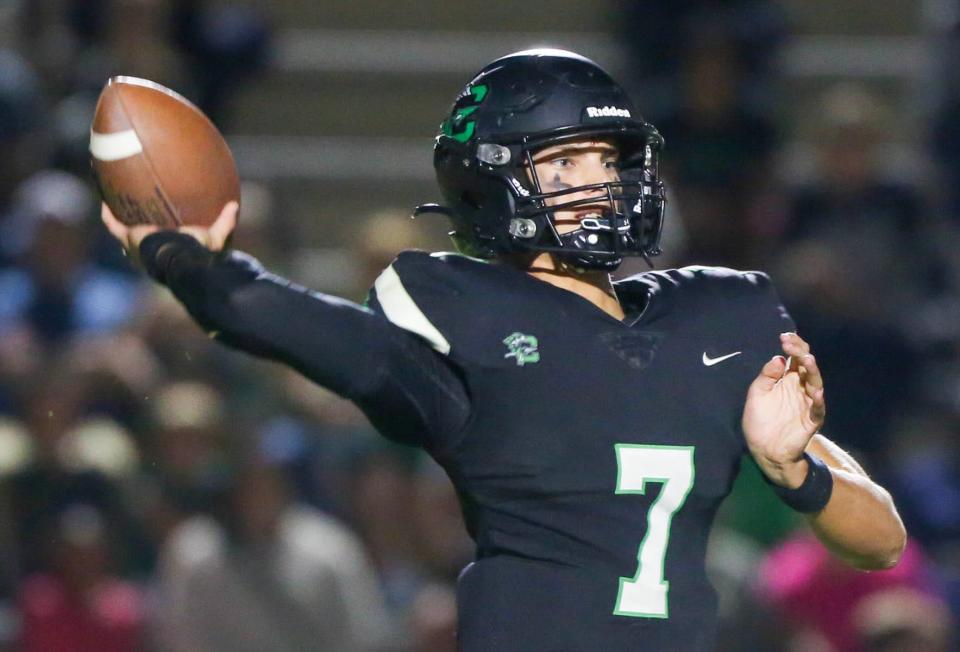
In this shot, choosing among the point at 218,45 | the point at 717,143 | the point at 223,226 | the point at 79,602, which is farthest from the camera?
the point at 218,45

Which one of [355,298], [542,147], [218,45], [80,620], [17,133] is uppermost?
[542,147]

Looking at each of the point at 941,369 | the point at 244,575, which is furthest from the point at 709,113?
the point at 244,575


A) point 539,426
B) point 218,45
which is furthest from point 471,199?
point 218,45

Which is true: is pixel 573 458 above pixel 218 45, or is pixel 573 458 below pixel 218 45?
above

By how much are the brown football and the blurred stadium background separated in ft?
9.14

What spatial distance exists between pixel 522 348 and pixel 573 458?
188mm

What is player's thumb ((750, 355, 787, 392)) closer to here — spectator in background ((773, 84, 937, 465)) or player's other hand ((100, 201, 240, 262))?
player's other hand ((100, 201, 240, 262))

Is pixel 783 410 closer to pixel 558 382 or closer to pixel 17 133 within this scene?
pixel 558 382

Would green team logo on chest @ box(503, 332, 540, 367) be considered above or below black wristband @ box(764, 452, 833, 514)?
above

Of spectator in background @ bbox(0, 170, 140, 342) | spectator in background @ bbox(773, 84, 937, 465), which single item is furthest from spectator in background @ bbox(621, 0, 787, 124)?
spectator in background @ bbox(0, 170, 140, 342)

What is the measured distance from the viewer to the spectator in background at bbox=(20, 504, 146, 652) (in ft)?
17.8

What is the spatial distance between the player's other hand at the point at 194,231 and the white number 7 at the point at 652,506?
712 mm

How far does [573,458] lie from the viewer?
102 inches

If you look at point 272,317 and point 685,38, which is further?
point 685,38
